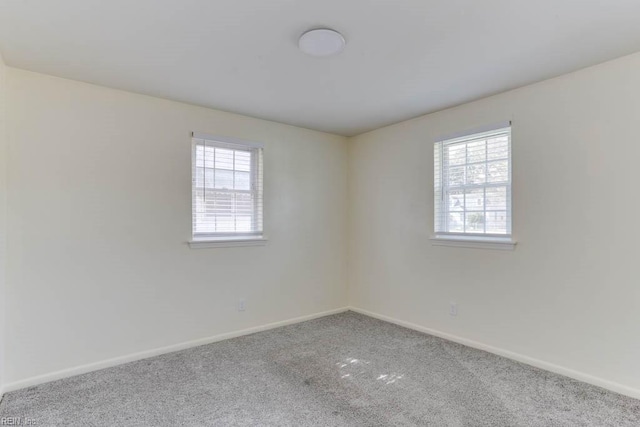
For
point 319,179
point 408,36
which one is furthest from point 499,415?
point 319,179

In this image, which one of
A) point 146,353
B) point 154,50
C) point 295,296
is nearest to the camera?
point 154,50

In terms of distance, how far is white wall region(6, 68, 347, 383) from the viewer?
8.57ft

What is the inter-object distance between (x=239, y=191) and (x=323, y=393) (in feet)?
7.19

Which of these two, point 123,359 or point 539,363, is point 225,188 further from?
point 539,363

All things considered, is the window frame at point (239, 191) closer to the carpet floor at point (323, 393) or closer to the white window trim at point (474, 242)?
the carpet floor at point (323, 393)

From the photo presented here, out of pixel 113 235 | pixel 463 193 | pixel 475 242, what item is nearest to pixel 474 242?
Result: pixel 475 242

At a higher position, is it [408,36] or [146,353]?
[408,36]

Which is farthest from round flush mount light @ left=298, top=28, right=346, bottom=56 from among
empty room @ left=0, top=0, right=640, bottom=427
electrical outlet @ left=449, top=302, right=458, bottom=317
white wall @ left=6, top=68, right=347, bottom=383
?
electrical outlet @ left=449, top=302, right=458, bottom=317

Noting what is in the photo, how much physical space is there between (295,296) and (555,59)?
132 inches

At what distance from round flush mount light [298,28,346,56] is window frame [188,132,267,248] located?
1.65 metres

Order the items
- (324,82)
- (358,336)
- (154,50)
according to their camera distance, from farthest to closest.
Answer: (358,336) < (324,82) < (154,50)

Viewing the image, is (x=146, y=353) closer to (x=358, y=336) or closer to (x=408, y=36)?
(x=358, y=336)

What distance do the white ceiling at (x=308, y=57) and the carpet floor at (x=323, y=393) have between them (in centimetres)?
233

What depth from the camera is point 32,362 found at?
2.62 m
